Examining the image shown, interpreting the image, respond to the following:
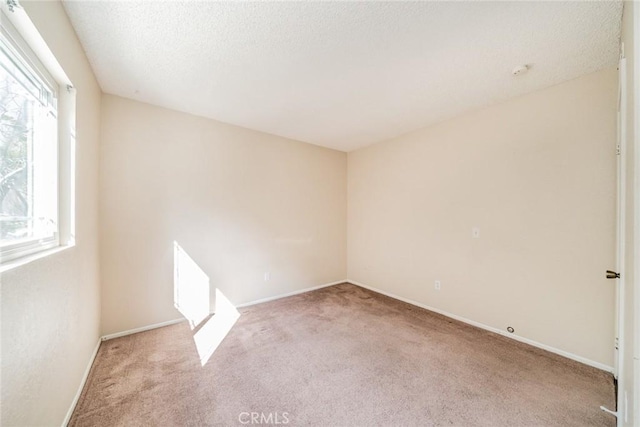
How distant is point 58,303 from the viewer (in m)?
1.34

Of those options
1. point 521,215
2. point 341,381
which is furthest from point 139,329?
point 521,215

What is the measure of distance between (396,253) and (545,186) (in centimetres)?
194

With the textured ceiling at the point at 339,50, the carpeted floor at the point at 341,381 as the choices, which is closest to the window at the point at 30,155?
the textured ceiling at the point at 339,50

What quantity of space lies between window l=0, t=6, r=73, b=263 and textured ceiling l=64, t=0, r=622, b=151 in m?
0.56

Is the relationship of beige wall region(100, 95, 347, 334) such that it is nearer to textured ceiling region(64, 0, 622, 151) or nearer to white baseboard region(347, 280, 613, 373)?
textured ceiling region(64, 0, 622, 151)

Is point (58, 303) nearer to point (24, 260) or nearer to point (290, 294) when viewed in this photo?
point (24, 260)

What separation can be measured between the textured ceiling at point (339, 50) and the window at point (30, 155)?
0.56 metres

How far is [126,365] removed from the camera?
2.00 metres

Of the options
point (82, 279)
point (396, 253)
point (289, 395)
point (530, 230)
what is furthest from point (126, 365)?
point (530, 230)

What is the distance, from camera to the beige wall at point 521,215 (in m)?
2.03

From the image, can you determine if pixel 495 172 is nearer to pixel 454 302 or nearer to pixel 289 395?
pixel 454 302

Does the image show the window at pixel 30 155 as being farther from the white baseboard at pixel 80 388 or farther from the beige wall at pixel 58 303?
the white baseboard at pixel 80 388

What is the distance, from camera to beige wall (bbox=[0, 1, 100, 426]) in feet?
3.07

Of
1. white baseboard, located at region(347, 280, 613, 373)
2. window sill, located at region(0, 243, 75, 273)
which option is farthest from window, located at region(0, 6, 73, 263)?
white baseboard, located at region(347, 280, 613, 373)
